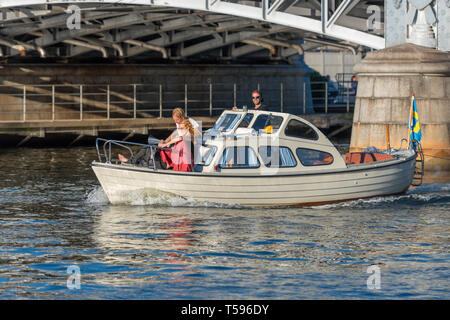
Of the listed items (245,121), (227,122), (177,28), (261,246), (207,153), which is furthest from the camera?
(177,28)

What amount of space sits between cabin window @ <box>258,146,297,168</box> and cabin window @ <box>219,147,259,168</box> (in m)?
0.19

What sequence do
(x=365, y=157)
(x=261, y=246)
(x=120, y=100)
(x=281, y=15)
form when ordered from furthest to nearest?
(x=120, y=100) < (x=281, y=15) < (x=365, y=157) < (x=261, y=246)

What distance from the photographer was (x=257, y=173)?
19469 mm

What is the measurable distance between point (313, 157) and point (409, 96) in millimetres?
6278

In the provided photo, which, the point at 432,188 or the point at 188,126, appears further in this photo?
the point at 432,188

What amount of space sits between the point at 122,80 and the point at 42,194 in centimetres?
1889

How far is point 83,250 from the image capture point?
51.8 ft

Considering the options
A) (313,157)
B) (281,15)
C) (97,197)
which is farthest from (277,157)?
(281,15)

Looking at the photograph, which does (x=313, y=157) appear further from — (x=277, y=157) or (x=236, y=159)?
(x=236, y=159)

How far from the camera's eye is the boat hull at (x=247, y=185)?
19.3m

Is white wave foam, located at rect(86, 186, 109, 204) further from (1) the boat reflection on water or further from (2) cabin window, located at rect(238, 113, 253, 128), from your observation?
(2) cabin window, located at rect(238, 113, 253, 128)

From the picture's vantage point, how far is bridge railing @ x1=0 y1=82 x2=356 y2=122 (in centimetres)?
3831

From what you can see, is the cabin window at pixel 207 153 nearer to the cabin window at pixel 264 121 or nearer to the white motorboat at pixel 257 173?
the white motorboat at pixel 257 173
